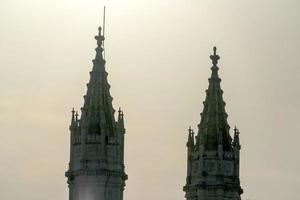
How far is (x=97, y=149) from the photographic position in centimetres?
12306

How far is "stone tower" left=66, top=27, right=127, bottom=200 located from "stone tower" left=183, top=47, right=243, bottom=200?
7858 mm

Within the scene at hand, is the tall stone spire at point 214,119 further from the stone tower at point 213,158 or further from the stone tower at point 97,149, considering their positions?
the stone tower at point 97,149

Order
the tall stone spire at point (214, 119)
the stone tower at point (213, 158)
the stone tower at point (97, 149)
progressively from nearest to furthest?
the stone tower at point (97, 149) < the stone tower at point (213, 158) < the tall stone spire at point (214, 119)

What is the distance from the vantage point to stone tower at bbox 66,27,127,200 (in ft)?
402

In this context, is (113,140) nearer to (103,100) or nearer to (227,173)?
(103,100)

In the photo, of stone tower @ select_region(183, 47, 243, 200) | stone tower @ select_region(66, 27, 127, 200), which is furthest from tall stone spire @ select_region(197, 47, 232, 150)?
stone tower @ select_region(66, 27, 127, 200)

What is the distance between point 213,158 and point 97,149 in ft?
38.6

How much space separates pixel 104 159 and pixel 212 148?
11.2 m

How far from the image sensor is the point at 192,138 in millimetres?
129750

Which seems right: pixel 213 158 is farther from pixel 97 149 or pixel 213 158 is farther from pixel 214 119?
pixel 97 149

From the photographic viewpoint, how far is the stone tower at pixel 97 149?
12244cm

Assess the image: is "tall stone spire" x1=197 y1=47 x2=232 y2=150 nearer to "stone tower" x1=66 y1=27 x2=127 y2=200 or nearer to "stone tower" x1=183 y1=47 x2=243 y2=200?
"stone tower" x1=183 y1=47 x2=243 y2=200

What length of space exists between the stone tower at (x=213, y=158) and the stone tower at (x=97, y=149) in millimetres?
7858

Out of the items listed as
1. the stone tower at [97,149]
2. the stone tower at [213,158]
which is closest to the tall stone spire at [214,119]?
the stone tower at [213,158]
